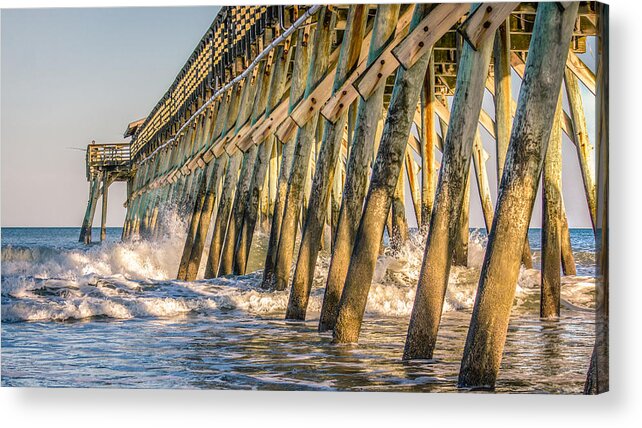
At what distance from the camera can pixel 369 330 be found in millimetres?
8867

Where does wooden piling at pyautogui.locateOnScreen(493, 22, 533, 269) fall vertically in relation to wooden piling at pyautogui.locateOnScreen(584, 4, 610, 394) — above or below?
above

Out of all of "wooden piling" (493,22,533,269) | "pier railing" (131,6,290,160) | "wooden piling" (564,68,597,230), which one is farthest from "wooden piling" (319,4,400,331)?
"wooden piling" (564,68,597,230)

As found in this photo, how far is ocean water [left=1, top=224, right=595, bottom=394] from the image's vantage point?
8.16 metres

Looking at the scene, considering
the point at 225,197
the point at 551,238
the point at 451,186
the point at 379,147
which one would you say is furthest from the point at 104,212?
the point at 551,238

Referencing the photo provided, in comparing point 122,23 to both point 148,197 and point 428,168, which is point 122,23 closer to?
point 428,168

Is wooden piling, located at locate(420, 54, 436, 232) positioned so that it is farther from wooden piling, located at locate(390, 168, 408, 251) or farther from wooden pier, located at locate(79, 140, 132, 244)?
wooden pier, located at locate(79, 140, 132, 244)

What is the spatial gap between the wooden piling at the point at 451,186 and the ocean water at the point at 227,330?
0.49m

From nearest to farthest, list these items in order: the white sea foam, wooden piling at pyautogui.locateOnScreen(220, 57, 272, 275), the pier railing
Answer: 1. the white sea foam
2. the pier railing
3. wooden piling at pyautogui.locateOnScreen(220, 57, 272, 275)

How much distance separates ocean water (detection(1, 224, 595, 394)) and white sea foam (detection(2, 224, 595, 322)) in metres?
0.02

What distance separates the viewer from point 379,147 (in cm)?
840

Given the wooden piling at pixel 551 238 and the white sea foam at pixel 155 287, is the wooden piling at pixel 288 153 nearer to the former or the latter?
the white sea foam at pixel 155 287

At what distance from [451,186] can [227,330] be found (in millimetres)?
2458

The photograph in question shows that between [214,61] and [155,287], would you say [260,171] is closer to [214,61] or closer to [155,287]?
[155,287]

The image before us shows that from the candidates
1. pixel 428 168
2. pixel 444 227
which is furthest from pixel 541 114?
pixel 428 168
